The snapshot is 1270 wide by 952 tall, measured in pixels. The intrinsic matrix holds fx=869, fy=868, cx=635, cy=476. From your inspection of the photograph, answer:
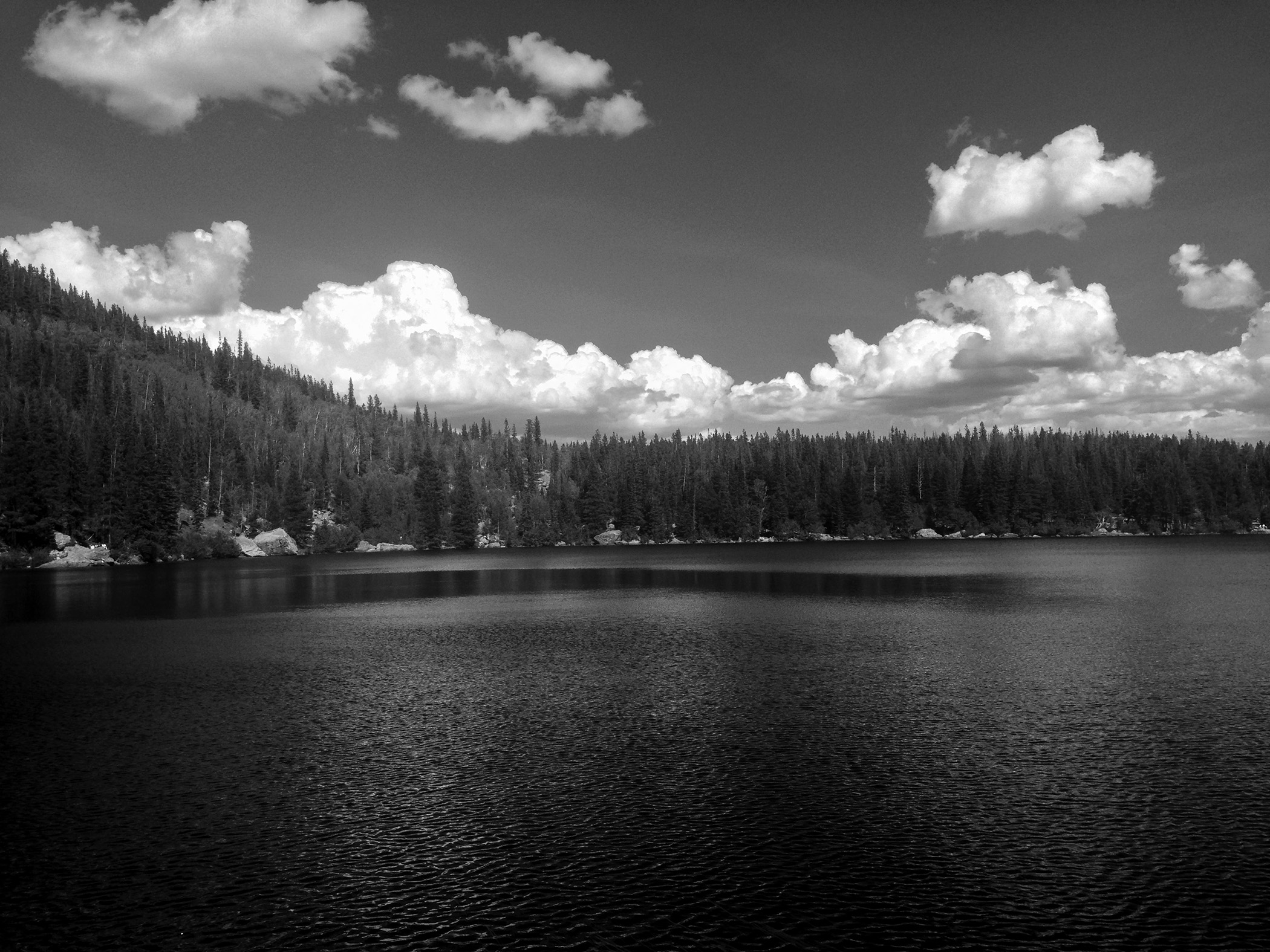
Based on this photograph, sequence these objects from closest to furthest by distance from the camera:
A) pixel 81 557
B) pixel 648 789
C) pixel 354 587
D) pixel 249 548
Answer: pixel 648 789 < pixel 354 587 < pixel 81 557 < pixel 249 548

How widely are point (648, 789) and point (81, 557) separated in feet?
518

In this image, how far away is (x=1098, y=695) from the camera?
29.9 metres

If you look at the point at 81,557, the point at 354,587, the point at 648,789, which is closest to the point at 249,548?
the point at 81,557

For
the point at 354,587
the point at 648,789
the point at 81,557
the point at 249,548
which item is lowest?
the point at 354,587

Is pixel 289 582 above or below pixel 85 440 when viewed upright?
below

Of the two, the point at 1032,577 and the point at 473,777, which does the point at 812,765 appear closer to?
the point at 473,777

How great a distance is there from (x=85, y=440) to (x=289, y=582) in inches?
4585

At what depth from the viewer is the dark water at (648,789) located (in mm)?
14242

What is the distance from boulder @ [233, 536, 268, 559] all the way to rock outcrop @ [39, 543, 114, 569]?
36.4 m

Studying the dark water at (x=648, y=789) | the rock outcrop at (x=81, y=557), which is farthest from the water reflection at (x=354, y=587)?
the rock outcrop at (x=81, y=557)

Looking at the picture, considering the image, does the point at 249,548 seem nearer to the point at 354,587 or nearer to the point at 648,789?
the point at 354,587

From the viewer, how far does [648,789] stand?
67.7 ft

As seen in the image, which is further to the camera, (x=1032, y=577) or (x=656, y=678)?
(x=1032, y=577)

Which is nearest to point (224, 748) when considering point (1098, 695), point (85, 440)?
point (1098, 695)
